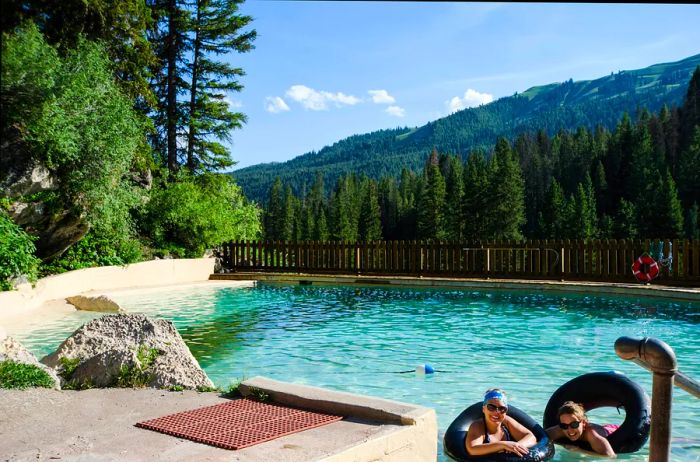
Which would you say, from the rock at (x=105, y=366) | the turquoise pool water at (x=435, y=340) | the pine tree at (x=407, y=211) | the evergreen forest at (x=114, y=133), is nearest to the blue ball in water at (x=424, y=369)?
the turquoise pool water at (x=435, y=340)

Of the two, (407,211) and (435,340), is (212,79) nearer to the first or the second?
(435,340)

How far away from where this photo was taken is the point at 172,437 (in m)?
4.06

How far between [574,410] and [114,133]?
11.6 meters

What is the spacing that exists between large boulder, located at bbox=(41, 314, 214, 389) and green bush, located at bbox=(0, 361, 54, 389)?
0.87ft

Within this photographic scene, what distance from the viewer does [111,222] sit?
1556cm

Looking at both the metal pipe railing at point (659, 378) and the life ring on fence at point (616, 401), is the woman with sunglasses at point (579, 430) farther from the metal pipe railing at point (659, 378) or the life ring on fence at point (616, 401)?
the metal pipe railing at point (659, 378)

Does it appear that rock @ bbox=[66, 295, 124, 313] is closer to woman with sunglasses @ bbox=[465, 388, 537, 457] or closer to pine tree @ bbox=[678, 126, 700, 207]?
woman with sunglasses @ bbox=[465, 388, 537, 457]

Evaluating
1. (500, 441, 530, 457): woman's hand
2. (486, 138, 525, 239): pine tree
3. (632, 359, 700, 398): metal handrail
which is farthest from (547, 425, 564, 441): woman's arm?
(486, 138, 525, 239): pine tree

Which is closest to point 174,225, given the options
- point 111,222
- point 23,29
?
point 111,222

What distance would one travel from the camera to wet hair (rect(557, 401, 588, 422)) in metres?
5.12

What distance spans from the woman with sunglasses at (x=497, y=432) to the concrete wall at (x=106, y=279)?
32.0ft

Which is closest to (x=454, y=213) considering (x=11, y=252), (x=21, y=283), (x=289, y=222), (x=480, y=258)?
(x=289, y=222)

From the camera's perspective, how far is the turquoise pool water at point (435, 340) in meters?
7.12

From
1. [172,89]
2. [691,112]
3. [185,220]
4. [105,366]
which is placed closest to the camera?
[105,366]
